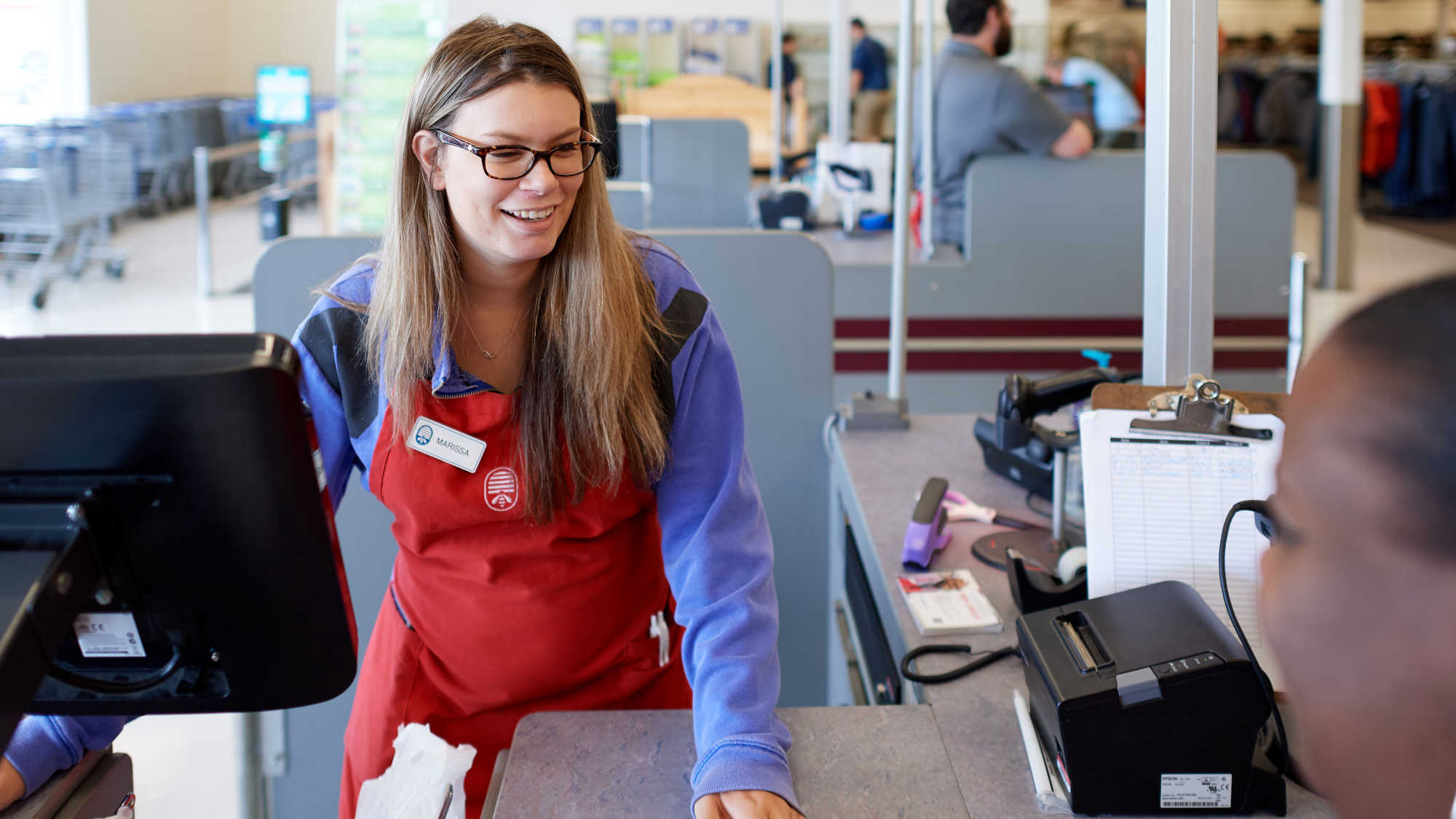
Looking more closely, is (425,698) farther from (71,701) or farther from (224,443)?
(224,443)

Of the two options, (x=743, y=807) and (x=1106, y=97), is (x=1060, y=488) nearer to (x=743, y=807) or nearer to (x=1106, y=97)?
(x=743, y=807)

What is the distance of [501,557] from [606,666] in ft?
0.64

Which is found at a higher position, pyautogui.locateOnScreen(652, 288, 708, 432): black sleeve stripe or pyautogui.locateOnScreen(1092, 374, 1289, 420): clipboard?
pyautogui.locateOnScreen(652, 288, 708, 432): black sleeve stripe

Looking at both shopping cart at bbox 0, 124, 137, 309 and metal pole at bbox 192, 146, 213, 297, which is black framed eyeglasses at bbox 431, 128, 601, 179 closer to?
metal pole at bbox 192, 146, 213, 297

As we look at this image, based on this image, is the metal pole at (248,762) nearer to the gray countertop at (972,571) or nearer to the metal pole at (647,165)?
the gray countertop at (972,571)

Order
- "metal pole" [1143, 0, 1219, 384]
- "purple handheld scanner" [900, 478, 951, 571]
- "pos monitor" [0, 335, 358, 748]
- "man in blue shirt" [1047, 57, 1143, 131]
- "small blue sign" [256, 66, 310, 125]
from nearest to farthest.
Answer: "pos monitor" [0, 335, 358, 748]
"metal pole" [1143, 0, 1219, 384]
"purple handheld scanner" [900, 478, 951, 571]
"man in blue shirt" [1047, 57, 1143, 131]
"small blue sign" [256, 66, 310, 125]

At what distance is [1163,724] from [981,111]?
290 cm

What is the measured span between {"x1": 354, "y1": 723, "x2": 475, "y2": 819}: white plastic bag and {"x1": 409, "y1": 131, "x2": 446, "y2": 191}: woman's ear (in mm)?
609

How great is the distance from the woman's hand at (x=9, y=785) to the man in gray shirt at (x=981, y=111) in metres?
3.15

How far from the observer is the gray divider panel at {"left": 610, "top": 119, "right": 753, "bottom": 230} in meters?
4.96

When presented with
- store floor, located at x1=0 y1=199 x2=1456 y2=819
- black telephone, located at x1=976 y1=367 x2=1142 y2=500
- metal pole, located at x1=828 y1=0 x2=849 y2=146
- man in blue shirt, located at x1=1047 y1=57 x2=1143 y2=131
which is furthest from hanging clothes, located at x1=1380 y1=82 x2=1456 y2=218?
black telephone, located at x1=976 y1=367 x2=1142 y2=500

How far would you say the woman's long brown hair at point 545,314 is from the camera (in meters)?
1.25

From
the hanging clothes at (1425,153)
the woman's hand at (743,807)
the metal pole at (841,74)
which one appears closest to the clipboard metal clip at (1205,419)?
the woman's hand at (743,807)

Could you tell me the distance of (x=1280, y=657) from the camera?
0.55 m
